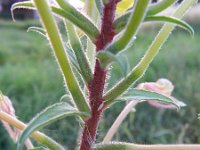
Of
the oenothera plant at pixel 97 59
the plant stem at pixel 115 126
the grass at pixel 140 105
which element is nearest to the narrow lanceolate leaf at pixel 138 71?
the oenothera plant at pixel 97 59

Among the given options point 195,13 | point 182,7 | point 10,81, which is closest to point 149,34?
point 195,13

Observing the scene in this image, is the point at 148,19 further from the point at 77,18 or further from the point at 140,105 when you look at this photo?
the point at 140,105

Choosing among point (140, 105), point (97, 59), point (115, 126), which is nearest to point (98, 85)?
point (97, 59)

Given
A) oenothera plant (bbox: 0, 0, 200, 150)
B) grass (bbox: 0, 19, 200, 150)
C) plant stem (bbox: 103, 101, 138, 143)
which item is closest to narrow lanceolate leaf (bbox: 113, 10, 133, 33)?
oenothera plant (bbox: 0, 0, 200, 150)

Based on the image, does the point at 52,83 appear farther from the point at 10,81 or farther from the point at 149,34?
the point at 149,34

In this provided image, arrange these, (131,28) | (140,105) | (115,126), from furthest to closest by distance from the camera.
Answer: (140,105) → (115,126) → (131,28)

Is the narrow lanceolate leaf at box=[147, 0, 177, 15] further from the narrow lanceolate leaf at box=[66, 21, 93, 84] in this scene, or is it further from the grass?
the grass
